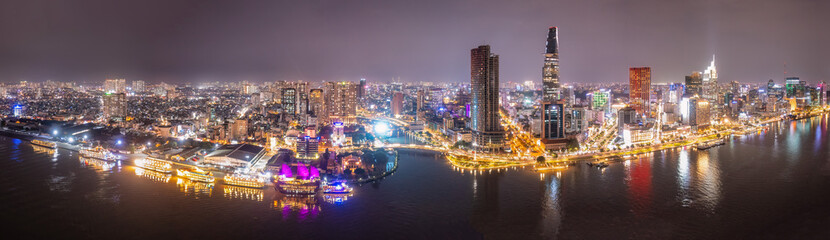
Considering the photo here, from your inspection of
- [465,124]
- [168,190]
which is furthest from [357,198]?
[465,124]

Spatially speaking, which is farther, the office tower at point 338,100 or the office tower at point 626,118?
the office tower at point 338,100

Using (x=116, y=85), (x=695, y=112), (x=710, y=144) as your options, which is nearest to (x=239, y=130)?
(x=710, y=144)

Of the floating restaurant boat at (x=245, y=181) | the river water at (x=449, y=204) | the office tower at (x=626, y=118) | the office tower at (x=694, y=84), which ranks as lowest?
the river water at (x=449, y=204)

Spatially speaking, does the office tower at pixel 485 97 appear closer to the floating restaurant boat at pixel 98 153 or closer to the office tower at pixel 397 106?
the floating restaurant boat at pixel 98 153

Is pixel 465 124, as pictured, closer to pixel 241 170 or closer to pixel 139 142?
pixel 241 170

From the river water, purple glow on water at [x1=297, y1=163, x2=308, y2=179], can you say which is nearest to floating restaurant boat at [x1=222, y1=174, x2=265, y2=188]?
the river water

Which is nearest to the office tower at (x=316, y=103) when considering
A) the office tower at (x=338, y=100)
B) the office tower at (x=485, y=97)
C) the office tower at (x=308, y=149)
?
the office tower at (x=338, y=100)

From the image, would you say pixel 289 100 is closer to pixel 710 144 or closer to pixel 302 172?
pixel 302 172
